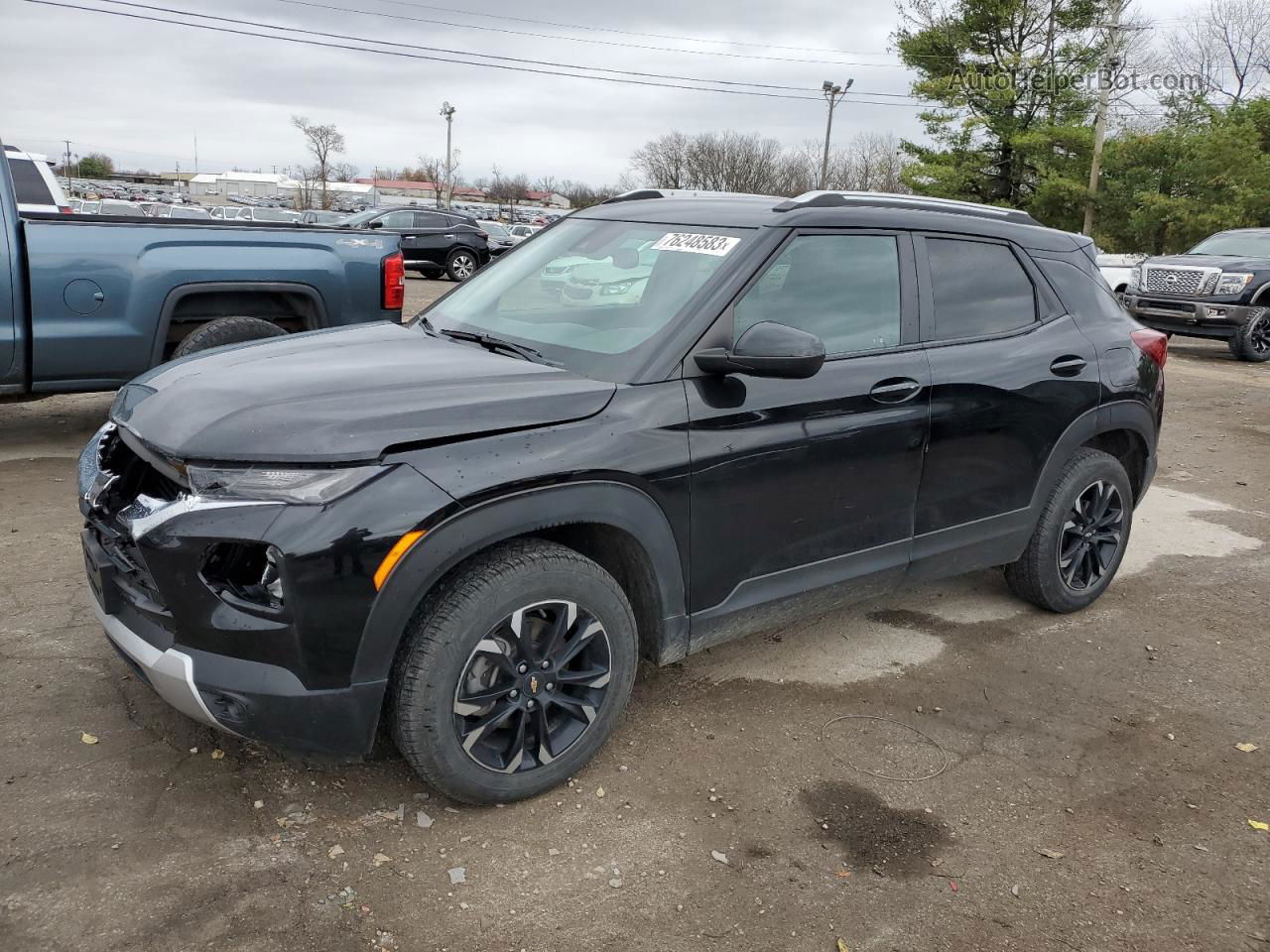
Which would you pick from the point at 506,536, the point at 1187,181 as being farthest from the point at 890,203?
the point at 1187,181

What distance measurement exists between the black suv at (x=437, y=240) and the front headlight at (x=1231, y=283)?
49.0 ft

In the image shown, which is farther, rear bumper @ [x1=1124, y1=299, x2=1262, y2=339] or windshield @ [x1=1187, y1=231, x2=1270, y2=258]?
windshield @ [x1=1187, y1=231, x2=1270, y2=258]

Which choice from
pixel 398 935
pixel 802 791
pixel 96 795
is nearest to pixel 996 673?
pixel 802 791

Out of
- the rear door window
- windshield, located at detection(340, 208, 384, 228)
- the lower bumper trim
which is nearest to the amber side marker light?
the lower bumper trim

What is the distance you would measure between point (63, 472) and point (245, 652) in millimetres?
4329

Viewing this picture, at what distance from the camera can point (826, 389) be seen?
3.40 meters

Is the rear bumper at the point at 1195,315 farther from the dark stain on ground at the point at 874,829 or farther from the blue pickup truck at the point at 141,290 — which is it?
the dark stain on ground at the point at 874,829

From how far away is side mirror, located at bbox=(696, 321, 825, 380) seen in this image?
Result: 9.84ft

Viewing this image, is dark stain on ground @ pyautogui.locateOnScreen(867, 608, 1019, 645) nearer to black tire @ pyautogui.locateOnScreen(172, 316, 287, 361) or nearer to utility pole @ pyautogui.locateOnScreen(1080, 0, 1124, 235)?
black tire @ pyautogui.locateOnScreen(172, 316, 287, 361)

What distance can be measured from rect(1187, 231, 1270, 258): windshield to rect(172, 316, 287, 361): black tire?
14.7 m

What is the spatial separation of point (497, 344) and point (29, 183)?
6698 millimetres

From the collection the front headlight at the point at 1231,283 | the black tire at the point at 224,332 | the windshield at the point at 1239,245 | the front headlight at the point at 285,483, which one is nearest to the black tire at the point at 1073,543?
the front headlight at the point at 285,483

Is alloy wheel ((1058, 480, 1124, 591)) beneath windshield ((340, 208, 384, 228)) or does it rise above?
beneath

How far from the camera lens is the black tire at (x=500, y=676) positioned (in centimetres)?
270
